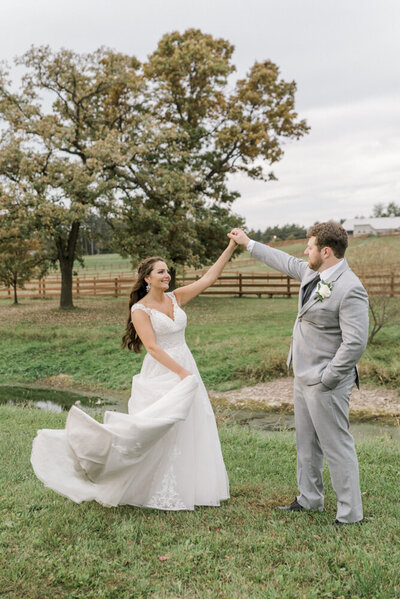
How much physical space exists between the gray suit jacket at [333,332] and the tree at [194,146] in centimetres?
1727

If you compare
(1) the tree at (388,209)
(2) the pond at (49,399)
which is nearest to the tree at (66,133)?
(2) the pond at (49,399)

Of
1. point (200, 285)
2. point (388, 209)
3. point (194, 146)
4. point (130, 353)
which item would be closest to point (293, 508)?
point (200, 285)

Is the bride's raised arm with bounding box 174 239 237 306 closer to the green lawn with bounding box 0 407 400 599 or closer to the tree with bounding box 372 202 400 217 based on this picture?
the green lawn with bounding box 0 407 400 599

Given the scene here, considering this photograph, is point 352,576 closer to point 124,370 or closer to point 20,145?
point 124,370

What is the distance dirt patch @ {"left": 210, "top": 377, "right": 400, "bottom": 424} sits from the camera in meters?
11.6

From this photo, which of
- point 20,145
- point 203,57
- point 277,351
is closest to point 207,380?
point 277,351

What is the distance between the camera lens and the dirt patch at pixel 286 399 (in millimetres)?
11594

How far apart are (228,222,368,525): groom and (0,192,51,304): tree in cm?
1595

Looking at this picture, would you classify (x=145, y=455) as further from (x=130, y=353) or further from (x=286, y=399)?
(x=130, y=353)

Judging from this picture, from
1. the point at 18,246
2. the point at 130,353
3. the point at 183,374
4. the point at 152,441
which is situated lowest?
the point at 130,353

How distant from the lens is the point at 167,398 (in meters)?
4.70

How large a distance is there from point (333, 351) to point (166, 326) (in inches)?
62.2

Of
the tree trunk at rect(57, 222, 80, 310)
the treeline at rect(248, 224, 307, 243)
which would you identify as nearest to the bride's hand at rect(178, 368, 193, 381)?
the tree trunk at rect(57, 222, 80, 310)

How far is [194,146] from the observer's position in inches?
1071
